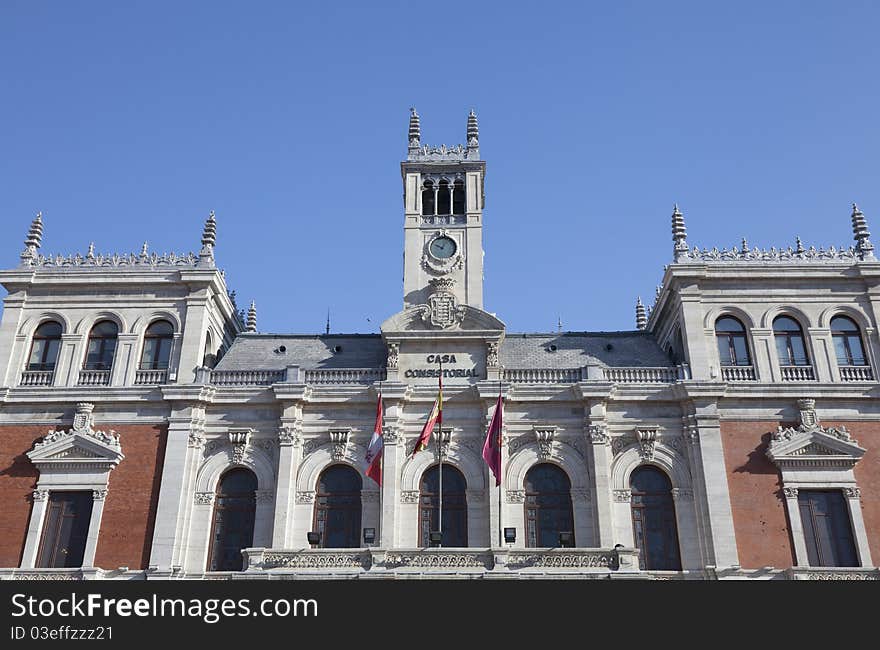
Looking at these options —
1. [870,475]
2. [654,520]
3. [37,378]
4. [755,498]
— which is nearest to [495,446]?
[654,520]

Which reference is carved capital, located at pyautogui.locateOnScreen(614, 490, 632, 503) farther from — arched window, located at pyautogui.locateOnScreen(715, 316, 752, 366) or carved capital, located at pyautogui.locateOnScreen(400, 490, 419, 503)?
carved capital, located at pyautogui.locateOnScreen(400, 490, 419, 503)

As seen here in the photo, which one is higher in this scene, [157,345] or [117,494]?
[157,345]

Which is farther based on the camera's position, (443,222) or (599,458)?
(443,222)

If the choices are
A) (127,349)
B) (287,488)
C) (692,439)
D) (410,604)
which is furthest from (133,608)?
(692,439)

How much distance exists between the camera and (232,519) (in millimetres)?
35000

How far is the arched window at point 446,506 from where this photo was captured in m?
34.3

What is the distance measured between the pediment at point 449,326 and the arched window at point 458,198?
23.0 ft

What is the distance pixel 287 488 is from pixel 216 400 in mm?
4886

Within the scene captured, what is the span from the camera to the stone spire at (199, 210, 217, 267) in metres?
39.8

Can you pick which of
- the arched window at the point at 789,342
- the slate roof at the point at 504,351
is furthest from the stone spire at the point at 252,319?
the arched window at the point at 789,342

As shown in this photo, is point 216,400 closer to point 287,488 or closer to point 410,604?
point 287,488

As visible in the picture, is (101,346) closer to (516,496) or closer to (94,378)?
(94,378)

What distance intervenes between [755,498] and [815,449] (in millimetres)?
3090

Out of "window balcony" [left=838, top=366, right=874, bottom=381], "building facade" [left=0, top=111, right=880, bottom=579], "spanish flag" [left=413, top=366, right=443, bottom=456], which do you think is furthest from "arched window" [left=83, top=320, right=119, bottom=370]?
"window balcony" [left=838, top=366, right=874, bottom=381]
